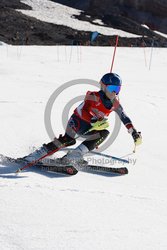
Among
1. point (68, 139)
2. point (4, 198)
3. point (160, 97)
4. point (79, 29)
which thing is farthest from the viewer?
point (79, 29)

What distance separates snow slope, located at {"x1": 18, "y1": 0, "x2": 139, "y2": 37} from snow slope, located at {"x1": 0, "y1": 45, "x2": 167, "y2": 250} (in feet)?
64.7

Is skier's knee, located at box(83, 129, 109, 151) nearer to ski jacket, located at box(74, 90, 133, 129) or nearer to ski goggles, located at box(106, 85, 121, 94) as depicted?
ski jacket, located at box(74, 90, 133, 129)

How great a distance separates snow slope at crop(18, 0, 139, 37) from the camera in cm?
2935

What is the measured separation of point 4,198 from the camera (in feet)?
→ 12.4

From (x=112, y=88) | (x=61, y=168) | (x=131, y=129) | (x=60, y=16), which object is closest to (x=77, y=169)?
(x=61, y=168)

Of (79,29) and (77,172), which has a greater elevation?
(79,29)

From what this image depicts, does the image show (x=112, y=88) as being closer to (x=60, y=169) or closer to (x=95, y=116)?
(x=95, y=116)

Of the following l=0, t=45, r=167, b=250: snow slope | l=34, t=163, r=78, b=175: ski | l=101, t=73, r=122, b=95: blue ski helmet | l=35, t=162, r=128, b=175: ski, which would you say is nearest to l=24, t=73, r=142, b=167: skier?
l=101, t=73, r=122, b=95: blue ski helmet

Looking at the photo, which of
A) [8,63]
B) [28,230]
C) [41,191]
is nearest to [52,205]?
[41,191]

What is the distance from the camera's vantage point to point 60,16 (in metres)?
32.0

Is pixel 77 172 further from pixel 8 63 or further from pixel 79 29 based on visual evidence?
pixel 79 29

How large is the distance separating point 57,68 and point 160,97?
476 centimetres

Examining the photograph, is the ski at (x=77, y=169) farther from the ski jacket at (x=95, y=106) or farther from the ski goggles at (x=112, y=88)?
the ski goggles at (x=112, y=88)

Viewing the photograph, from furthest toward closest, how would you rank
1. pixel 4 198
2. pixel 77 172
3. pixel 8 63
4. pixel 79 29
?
pixel 79 29 < pixel 8 63 < pixel 77 172 < pixel 4 198
